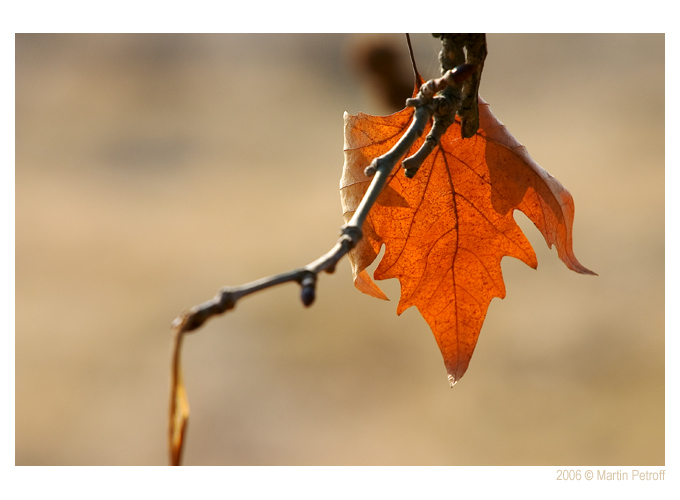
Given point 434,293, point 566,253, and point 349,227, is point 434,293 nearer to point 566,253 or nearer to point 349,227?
point 566,253

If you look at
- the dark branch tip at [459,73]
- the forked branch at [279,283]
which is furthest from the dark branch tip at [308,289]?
the dark branch tip at [459,73]

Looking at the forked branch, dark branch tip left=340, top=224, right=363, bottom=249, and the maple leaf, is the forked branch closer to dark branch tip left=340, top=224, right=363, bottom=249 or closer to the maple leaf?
→ dark branch tip left=340, top=224, right=363, bottom=249

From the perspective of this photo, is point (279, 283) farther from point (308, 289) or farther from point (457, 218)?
point (457, 218)

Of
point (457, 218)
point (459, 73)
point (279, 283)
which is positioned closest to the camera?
point (279, 283)

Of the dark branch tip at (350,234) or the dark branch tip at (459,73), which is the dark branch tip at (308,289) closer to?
the dark branch tip at (350,234)

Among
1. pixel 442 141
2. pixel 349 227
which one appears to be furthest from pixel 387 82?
pixel 349 227

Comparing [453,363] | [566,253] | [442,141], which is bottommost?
[453,363]

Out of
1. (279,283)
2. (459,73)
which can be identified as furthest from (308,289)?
(459,73)

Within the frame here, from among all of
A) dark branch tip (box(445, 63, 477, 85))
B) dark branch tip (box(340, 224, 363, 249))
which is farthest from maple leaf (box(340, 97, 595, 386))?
dark branch tip (box(340, 224, 363, 249))
